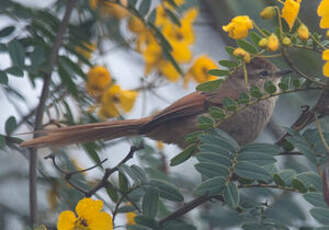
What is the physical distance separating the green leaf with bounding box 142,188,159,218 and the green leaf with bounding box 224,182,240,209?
0.30m

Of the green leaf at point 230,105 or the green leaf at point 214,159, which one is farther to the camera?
the green leaf at point 230,105

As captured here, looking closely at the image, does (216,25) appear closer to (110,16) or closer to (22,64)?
(110,16)

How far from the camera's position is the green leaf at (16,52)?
2.64 m

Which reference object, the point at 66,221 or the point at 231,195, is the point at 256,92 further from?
the point at 66,221

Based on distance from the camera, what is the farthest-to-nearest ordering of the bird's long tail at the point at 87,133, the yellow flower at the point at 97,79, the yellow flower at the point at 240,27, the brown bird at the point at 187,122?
1. the yellow flower at the point at 97,79
2. the brown bird at the point at 187,122
3. the bird's long tail at the point at 87,133
4. the yellow flower at the point at 240,27

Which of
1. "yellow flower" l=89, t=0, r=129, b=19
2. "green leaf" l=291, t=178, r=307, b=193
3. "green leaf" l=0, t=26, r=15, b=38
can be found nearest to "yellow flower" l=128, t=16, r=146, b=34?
"yellow flower" l=89, t=0, r=129, b=19

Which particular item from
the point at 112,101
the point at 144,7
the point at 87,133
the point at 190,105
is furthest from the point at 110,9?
the point at 87,133

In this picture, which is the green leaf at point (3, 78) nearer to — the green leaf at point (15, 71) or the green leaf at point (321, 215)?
the green leaf at point (15, 71)

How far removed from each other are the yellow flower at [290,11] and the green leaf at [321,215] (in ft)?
2.06

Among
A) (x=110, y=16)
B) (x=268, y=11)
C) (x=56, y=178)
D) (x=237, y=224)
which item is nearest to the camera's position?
(x=268, y=11)

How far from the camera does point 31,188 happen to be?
251cm

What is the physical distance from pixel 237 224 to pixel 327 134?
55.3 inches

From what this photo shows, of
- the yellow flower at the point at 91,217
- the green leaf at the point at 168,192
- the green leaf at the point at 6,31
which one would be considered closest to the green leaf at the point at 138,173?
the green leaf at the point at 168,192

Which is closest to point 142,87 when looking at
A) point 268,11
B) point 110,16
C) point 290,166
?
point 110,16
